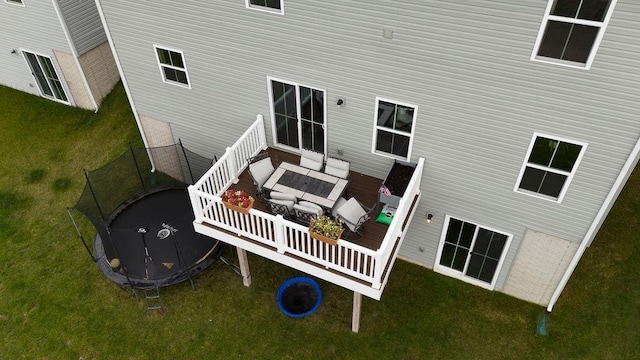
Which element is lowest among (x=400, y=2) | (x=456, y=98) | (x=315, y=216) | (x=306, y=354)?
(x=306, y=354)

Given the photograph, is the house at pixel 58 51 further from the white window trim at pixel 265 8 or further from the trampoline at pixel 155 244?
the white window trim at pixel 265 8

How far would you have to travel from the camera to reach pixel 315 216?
915cm

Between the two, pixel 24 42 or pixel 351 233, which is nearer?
pixel 351 233

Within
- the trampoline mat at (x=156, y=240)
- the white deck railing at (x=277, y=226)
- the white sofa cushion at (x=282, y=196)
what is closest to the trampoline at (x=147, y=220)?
the trampoline mat at (x=156, y=240)

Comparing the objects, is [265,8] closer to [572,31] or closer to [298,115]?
[298,115]

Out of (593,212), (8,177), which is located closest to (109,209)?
(8,177)

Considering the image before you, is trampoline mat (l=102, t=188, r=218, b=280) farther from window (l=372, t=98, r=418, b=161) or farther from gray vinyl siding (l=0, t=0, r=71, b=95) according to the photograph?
gray vinyl siding (l=0, t=0, r=71, b=95)

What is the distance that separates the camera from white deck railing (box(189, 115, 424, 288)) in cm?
854

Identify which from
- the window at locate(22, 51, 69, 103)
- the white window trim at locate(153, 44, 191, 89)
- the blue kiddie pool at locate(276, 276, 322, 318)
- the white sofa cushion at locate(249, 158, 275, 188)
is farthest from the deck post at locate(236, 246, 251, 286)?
the window at locate(22, 51, 69, 103)

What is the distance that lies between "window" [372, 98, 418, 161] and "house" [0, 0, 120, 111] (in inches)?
451

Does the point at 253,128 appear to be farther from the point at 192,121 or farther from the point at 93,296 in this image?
the point at 93,296

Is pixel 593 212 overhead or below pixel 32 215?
overhead

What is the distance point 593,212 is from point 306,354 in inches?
267

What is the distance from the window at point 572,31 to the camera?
267 inches
